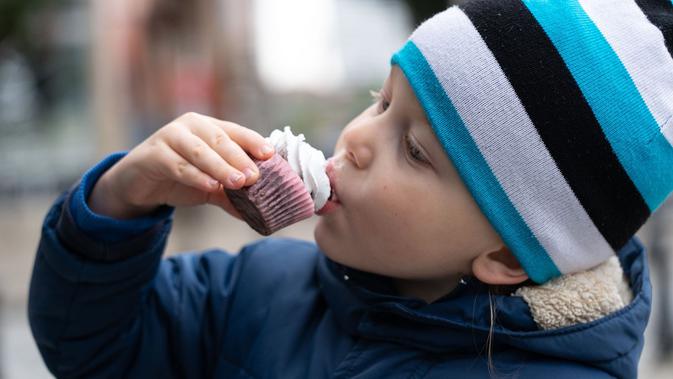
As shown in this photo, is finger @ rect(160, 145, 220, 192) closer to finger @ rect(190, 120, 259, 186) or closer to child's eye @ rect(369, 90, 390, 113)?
finger @ rect(190, 120, 259, 186)

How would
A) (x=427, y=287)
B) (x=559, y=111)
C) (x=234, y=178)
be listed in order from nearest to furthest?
(x=234, y=178) → (x=559, y=111) → (x=427, y=287)

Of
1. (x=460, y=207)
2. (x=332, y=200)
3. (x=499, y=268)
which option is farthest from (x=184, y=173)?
(x=499, y=268)

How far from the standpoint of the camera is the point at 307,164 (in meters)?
1.48

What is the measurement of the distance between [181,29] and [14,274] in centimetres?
637

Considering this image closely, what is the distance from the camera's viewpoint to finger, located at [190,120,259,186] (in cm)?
136

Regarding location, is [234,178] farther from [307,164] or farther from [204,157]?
[307,164]

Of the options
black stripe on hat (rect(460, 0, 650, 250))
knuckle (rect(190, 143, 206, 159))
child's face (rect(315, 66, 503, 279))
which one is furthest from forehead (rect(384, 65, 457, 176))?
knuckle (rect(190, 143, 206, 159))

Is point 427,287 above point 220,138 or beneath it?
beneath

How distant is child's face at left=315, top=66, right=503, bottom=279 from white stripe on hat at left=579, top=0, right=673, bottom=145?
0.34 meters

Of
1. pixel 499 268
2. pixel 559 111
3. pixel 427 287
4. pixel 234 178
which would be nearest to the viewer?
pixel 234 178

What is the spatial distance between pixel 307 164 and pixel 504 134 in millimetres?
348

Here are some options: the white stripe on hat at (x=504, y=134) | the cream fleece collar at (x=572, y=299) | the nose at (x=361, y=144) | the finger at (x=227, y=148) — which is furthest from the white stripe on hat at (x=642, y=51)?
the finger at (x=227, y=148)

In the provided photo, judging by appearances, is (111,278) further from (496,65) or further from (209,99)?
(209,99)

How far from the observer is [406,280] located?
168 cm
